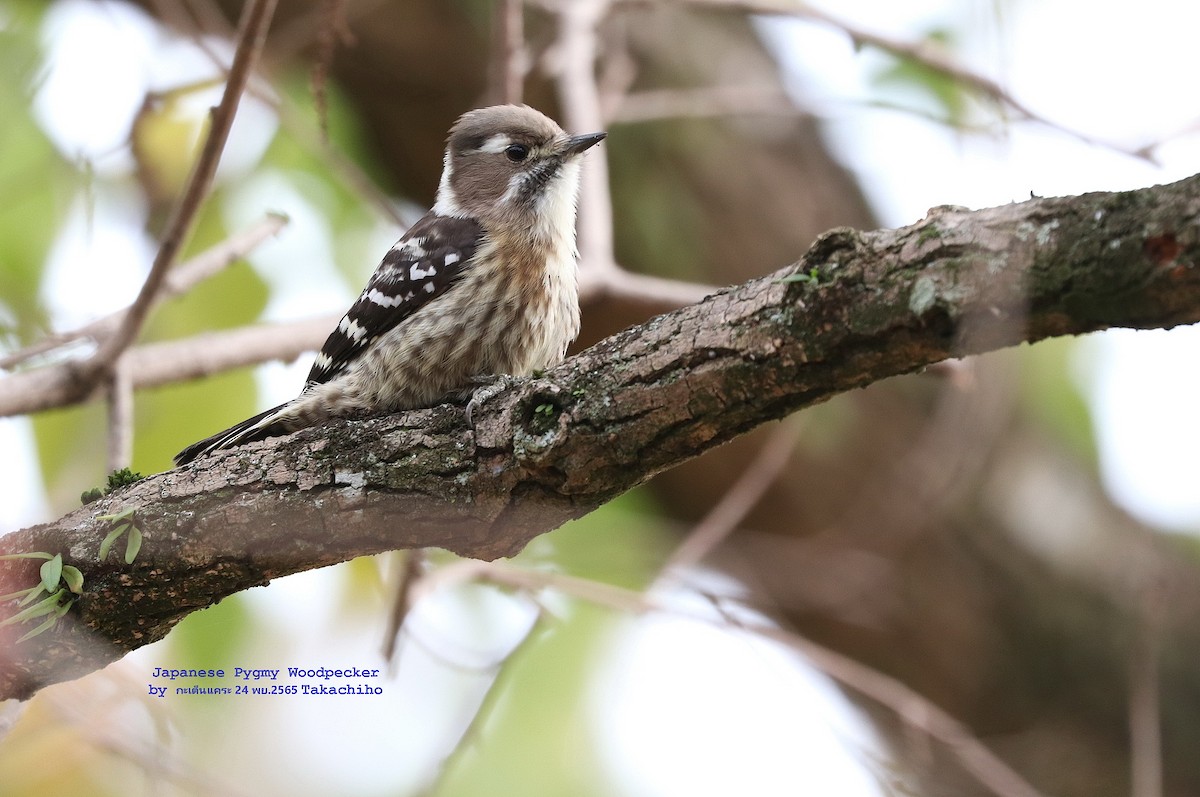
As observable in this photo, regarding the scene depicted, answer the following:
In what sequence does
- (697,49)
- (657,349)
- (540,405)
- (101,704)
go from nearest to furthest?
(657,349) → (540,405) → (101,704) → (697,49)

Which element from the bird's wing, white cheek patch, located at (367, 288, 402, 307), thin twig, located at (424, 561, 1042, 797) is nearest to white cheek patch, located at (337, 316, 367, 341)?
the bird's wing

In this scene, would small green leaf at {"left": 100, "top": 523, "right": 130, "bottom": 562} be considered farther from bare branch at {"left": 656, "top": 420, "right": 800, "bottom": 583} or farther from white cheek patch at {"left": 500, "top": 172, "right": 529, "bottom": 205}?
bare branch at {"left": 656, "top": 420, "right": 800, "bottom": 583}

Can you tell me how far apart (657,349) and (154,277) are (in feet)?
6.28

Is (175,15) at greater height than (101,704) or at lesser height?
greater

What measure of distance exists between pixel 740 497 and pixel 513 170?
176 cm

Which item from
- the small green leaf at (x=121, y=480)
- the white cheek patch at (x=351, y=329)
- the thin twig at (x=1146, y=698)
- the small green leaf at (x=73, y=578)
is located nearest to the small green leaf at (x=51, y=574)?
the small green leaf at (x=73, y=578)

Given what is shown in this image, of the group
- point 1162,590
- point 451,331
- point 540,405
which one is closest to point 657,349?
point 540,405

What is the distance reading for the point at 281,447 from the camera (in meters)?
2.60

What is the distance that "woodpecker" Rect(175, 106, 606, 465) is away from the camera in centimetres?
333

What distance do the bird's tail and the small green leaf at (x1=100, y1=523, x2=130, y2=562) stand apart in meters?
0.56

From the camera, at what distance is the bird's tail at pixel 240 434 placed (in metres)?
3.07

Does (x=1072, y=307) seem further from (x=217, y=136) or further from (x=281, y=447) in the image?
(x=217, y=136)

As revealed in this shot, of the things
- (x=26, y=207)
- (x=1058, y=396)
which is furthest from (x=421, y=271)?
(x=1058, y=396)

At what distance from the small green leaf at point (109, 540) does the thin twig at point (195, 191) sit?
1005mm
